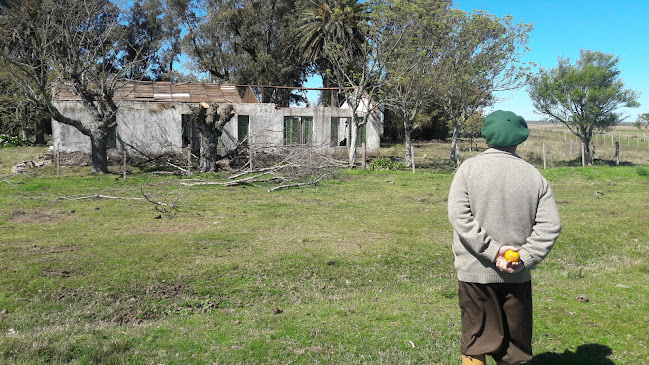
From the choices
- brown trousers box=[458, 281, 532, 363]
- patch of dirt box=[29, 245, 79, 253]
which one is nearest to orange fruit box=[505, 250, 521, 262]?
brown trousers box=[458, 281, 532, 363]

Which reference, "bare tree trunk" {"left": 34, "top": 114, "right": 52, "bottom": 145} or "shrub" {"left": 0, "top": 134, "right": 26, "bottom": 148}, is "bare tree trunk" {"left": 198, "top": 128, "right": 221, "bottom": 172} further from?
"bare tree trunk" {"left": 34, "top": 114, "right": 52, "bottom": 145}

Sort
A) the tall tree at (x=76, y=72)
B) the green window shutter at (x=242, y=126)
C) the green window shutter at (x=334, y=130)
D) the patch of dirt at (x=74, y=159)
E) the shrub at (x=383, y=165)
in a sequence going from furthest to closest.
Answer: the green window shutter at (x=334, y=130) → the green window shutter at (x=242, y=126) → the shrub at (x=383, y=165) → the patch of dirt at (x=74, y=159) → the tall tree at (x=76, y=72)

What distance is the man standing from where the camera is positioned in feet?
9.55

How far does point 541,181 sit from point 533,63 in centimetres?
2431

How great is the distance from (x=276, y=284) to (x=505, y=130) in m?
3.97

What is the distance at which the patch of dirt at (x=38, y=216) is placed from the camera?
33.0 feet

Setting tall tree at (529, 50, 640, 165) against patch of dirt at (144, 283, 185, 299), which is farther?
tall tree at (529, 50, 640, 165)

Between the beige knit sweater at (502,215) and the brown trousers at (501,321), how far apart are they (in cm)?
8

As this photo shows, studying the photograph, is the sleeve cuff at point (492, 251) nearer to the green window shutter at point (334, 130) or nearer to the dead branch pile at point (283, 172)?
the dead branch pile at point (283, 172)

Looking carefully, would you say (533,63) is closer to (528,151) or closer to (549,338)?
(528,151)

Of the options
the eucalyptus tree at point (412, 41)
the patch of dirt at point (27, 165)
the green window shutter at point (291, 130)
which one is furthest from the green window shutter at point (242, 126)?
the patch of dirt at point (27, 165)

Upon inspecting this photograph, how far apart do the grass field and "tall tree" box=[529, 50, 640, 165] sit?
60.3ft

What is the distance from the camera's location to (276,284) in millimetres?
6238

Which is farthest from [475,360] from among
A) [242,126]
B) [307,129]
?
[307,129]
